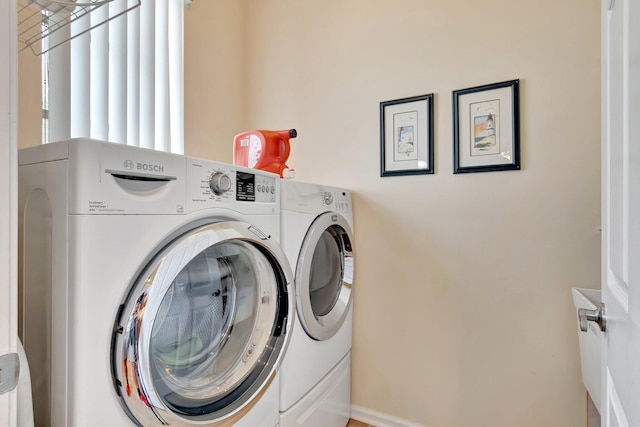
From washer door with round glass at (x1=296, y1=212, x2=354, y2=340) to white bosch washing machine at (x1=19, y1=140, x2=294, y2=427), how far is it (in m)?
0.33

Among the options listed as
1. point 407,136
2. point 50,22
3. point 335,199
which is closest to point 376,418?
point 335,199

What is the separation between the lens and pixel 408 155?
169 centimetres

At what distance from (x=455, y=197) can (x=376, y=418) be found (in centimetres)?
124

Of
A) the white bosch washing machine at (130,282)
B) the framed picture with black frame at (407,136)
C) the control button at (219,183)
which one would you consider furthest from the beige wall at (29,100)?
the framed picture with black frame at (407,136)

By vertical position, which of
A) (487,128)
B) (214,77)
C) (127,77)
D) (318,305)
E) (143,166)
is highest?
→ (214,77)

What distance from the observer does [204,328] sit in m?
1.00

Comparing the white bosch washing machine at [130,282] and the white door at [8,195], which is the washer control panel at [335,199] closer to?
the white bosch washing machine at [130,282]

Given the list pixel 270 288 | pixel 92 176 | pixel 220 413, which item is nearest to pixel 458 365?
pixel 270 288

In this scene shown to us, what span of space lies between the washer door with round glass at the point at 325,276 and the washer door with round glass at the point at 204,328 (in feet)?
0.54

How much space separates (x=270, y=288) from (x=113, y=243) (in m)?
0.56

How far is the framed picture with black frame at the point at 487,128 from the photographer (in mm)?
1446

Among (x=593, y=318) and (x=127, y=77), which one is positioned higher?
(x=127, y=77)

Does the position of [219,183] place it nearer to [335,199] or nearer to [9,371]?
[9,371]

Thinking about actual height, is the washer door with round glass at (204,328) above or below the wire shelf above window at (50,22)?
below
